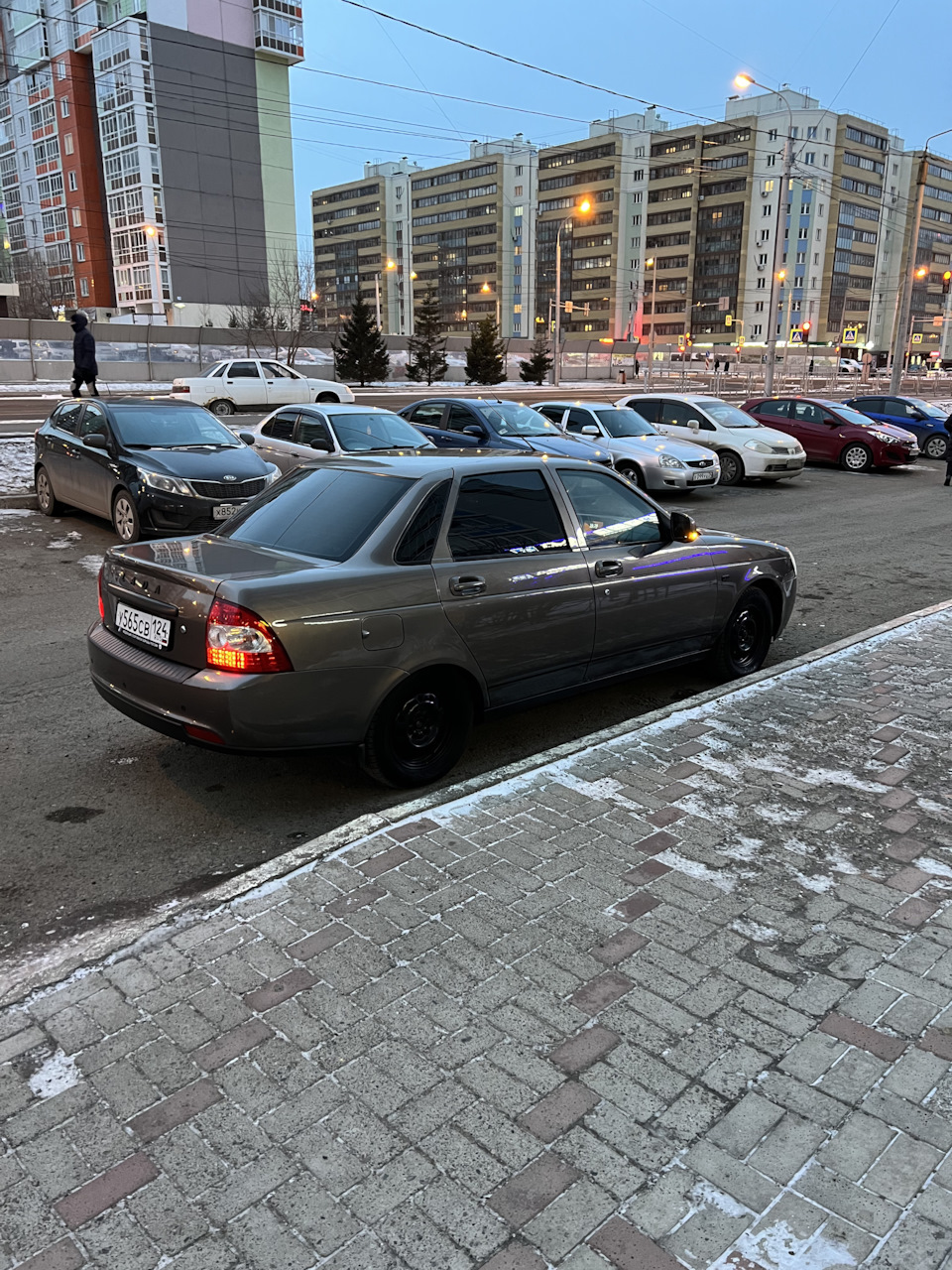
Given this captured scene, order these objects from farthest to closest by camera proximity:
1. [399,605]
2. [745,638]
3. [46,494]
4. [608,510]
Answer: [46,494] → [745,638] → [608,510] → [399,605]

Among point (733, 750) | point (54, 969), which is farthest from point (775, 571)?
point (54, 969)

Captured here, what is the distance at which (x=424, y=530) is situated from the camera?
451 cm

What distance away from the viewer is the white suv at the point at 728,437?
17688mm

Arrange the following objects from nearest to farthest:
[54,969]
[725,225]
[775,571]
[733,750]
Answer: [54,969] → [733,750] → [775,571] → [725,225]

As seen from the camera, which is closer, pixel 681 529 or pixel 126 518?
pixel 681 529

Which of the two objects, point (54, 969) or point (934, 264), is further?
point (934, 264)

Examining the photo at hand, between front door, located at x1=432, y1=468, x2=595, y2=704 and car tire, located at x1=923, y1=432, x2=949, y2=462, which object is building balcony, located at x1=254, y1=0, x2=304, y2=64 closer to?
car tire, located at x1=923, y1=432, x2=949, y2=462

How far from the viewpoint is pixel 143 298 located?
3521 inches

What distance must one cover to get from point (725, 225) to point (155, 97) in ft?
239

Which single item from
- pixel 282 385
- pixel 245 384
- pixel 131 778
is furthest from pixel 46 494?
pixel 282 385

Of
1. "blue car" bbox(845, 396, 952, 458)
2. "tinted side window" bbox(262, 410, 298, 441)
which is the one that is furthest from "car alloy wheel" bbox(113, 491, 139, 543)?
"blue car" bbox(845, 396, 952, 458)

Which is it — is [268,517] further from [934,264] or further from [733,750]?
[934,264]

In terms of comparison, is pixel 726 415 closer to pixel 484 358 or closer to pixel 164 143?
pixel 484 358

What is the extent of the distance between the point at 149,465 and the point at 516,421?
6.44 meters
